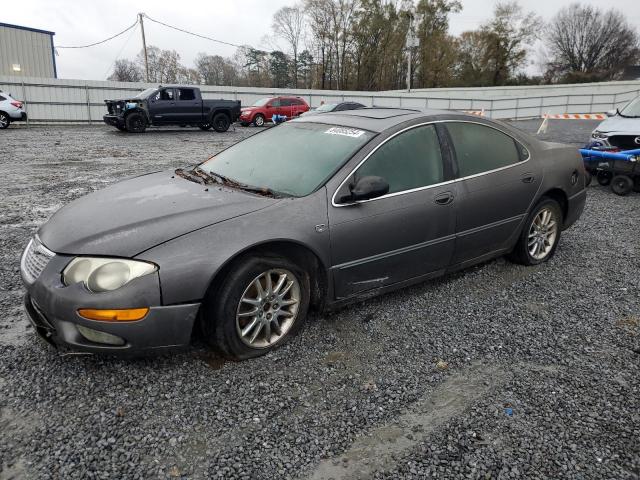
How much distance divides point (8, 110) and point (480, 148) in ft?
60.3

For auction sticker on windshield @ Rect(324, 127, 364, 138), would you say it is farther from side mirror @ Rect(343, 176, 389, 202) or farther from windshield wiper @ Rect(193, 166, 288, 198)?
windshield wiper @ Rect(193, 166, 288, 198)

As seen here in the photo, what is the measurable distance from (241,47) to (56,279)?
49757 mm

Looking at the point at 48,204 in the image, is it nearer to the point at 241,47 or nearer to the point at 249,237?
the point at 249,237

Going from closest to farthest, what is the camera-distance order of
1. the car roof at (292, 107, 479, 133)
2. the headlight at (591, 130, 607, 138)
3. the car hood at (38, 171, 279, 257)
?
1. the car hood at (38, 171, 279, 257)
2. the car roof at (292, 107, 479, 133)
3. the headlight at (591, 130, 607, 138)

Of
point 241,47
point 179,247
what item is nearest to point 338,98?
point 241,47

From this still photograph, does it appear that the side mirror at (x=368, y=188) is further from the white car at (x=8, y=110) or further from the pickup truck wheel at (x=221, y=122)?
the white car at (x=8, y=110)

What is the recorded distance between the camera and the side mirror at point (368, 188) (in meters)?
3.06

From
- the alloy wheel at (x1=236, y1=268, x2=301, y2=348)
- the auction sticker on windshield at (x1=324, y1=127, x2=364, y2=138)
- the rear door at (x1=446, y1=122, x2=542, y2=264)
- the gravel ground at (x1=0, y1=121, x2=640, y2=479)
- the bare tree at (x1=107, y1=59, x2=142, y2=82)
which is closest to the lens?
the gravel ground at (x1=0, y1=121, x2=640, y2=479)

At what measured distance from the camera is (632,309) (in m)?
3.67

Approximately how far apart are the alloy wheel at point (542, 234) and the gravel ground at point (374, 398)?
0.52 m

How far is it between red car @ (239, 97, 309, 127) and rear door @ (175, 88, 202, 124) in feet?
11.2

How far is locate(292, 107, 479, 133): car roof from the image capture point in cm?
357

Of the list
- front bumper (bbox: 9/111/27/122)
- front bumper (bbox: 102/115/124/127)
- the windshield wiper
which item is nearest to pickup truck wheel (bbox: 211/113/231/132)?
front bumper (bbox: 102/115/124/127)

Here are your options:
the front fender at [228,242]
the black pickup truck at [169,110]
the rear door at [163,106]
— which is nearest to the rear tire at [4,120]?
the black pickup truck at [169,110]
